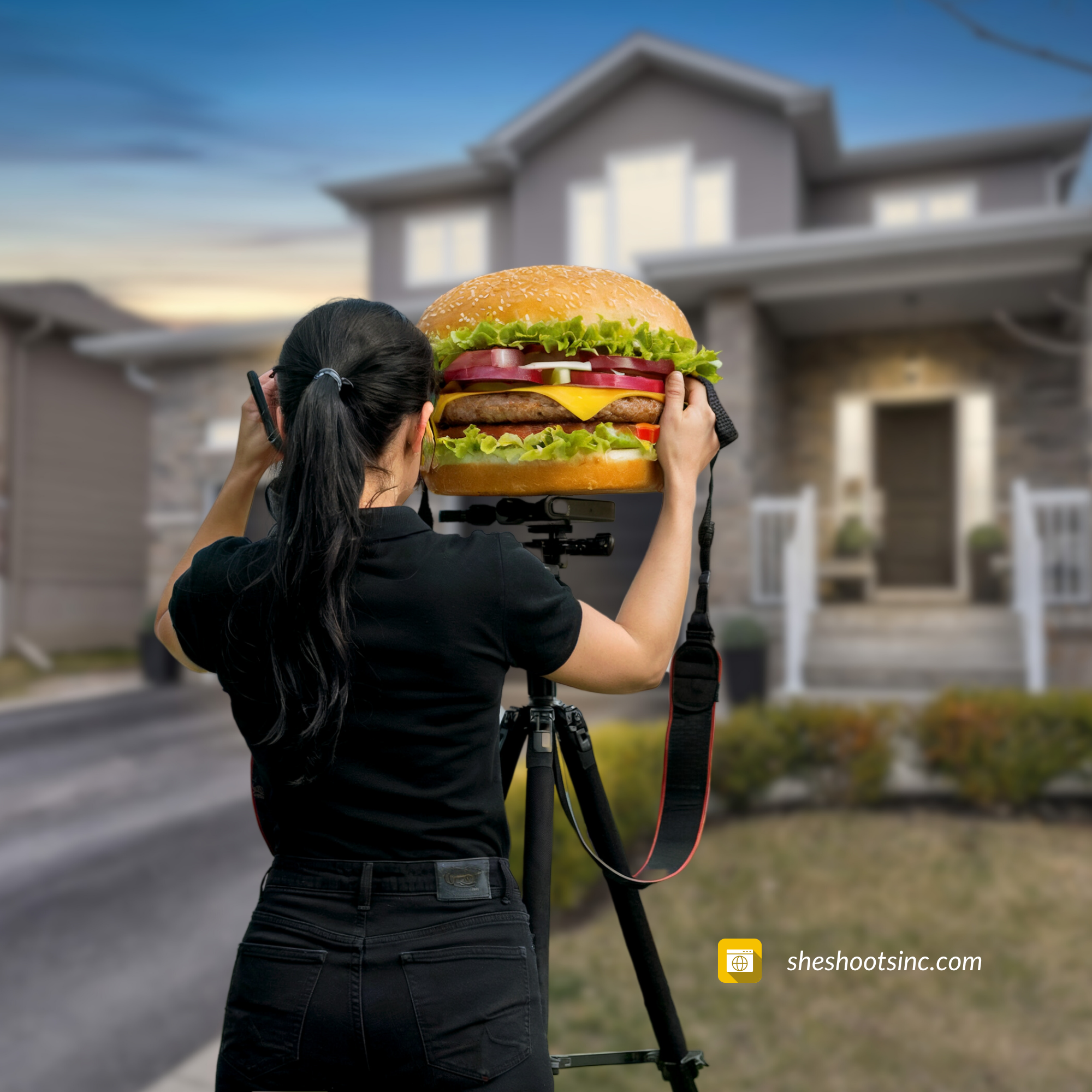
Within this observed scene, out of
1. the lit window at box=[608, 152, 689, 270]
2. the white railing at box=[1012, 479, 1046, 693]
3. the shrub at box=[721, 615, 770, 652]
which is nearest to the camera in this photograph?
the white railing at box=[1012, 479, 1046, 693]

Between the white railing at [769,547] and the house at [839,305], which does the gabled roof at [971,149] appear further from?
the white railing at [769,547]

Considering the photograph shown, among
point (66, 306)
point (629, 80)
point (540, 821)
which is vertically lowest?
point (540, 821)

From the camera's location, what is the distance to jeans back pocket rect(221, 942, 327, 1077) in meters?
1.21

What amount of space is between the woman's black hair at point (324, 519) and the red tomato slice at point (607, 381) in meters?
0.41

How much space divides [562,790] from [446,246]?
11.7m

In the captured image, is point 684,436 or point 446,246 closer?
point 684,436

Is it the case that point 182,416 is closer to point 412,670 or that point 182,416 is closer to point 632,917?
point 632,917

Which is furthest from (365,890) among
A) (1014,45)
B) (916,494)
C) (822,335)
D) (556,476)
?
(916,494)

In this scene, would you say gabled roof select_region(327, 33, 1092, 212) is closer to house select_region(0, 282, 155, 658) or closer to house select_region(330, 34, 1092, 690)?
house select_region(330, 34, 1092, 690)

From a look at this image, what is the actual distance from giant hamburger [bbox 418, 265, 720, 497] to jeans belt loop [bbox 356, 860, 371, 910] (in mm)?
621

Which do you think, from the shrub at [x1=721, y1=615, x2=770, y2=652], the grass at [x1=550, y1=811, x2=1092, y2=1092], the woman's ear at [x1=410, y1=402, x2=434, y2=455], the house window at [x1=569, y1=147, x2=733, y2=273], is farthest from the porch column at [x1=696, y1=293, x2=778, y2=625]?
the woman's ear at [x1=410, y1=402, x2=434, y2=455]

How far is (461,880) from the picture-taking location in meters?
1.23

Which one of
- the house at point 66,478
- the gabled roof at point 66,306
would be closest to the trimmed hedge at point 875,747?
the house at point 66,478

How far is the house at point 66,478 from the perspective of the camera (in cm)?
1299
